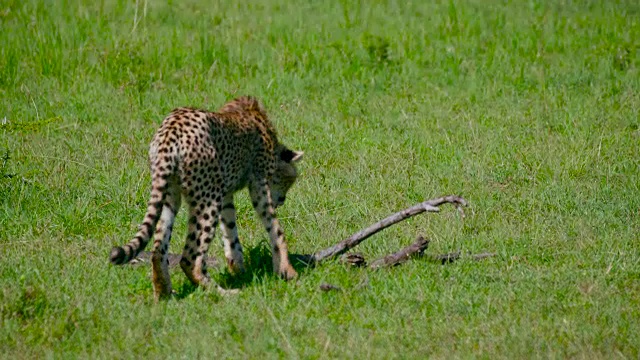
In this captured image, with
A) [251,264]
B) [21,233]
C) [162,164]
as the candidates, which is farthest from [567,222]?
[21,233]

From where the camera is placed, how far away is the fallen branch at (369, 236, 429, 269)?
A: 24.9 feet

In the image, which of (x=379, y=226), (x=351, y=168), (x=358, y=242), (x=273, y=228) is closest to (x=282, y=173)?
(x=273, y=228)

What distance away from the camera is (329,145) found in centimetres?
1069

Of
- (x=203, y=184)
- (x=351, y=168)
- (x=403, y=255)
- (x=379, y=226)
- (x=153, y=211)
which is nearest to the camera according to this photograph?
(x=153, y=211)

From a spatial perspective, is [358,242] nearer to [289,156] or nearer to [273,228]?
[273,228]

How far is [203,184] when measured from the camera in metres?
7.20

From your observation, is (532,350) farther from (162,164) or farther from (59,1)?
(59,1)

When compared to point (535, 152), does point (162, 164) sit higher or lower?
higher

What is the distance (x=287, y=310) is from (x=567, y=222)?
2816 mm

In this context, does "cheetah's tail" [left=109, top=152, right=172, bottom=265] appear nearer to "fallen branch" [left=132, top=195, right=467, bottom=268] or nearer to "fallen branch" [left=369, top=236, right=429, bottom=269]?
"fallen branch" [left=132, top=195, right=467, bottom=268]

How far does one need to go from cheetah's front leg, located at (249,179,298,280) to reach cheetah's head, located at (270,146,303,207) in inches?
16.4

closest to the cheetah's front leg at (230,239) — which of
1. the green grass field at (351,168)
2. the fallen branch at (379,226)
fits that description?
the green grass field at (351,168)

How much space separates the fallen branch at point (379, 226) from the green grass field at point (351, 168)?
0.18 m

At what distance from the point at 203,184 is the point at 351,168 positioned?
10.1ft
